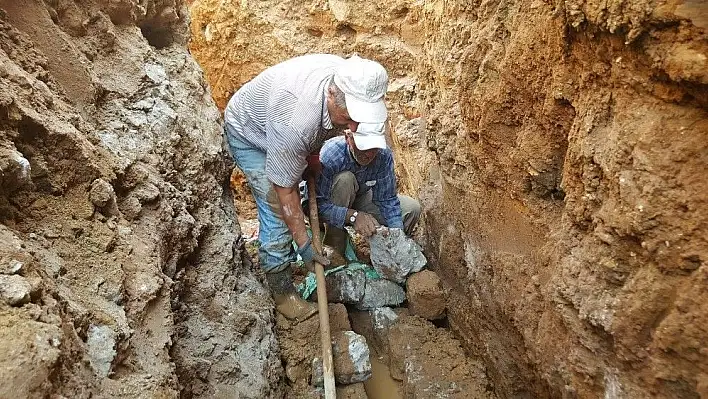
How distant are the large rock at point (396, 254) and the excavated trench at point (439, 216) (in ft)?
0.65

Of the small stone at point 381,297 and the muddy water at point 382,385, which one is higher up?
the small stone at point 381,297

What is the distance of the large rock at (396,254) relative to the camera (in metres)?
3.15

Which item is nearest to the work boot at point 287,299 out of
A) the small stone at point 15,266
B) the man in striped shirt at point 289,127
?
the man in striped shirt at point 289,127

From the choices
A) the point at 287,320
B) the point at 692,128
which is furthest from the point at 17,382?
the point at 287,320

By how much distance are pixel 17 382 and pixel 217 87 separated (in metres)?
4.92

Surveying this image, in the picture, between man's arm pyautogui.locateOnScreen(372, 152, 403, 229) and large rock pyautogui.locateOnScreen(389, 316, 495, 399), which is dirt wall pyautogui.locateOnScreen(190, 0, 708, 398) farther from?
man's arm pyautogui.locateOnScreen(372, 152, 403, 229)

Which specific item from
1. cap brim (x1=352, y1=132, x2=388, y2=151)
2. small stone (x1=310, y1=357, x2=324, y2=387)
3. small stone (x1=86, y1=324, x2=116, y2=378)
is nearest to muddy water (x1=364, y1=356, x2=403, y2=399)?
small stone (x1=310, y1=357, x2=324, y2=387)

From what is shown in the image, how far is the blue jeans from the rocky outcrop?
6.2 inches

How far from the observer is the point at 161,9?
3.15 m

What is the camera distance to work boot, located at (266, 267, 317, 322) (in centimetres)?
302

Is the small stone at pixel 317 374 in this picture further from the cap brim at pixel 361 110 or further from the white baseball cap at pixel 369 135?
the cap brim at pixel 361 110

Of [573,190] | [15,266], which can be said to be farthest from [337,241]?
[15,266]

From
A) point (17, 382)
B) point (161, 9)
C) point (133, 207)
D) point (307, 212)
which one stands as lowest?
point (307, 212)

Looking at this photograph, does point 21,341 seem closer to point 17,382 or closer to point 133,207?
point 17,382
